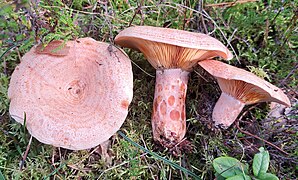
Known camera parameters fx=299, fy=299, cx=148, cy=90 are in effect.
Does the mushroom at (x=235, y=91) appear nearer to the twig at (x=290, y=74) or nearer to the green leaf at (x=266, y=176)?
the twig at (x=290, y=74)

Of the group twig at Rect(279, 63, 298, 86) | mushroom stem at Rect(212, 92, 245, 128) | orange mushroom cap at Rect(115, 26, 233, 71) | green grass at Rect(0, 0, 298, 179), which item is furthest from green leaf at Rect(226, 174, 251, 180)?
twig at Rect(279, 63, 298, 86)

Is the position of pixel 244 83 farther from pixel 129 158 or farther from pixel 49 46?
pixel 49 46

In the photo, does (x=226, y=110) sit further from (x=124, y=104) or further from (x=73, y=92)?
(x=73, y=92)

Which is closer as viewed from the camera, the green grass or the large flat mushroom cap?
the large flat mushroom cap

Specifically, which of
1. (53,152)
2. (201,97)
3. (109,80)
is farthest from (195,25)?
(53,152)

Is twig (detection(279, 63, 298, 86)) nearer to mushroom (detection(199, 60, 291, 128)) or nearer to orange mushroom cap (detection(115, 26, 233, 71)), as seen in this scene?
mushroom (detection(199, 60, 291, 128))

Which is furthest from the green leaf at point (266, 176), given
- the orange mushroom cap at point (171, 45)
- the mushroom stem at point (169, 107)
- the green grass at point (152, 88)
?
the orange mushroom cap at point (171, 45)

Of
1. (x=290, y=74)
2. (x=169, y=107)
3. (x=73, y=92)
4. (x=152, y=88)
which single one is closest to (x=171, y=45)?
(x=169, y=107)
